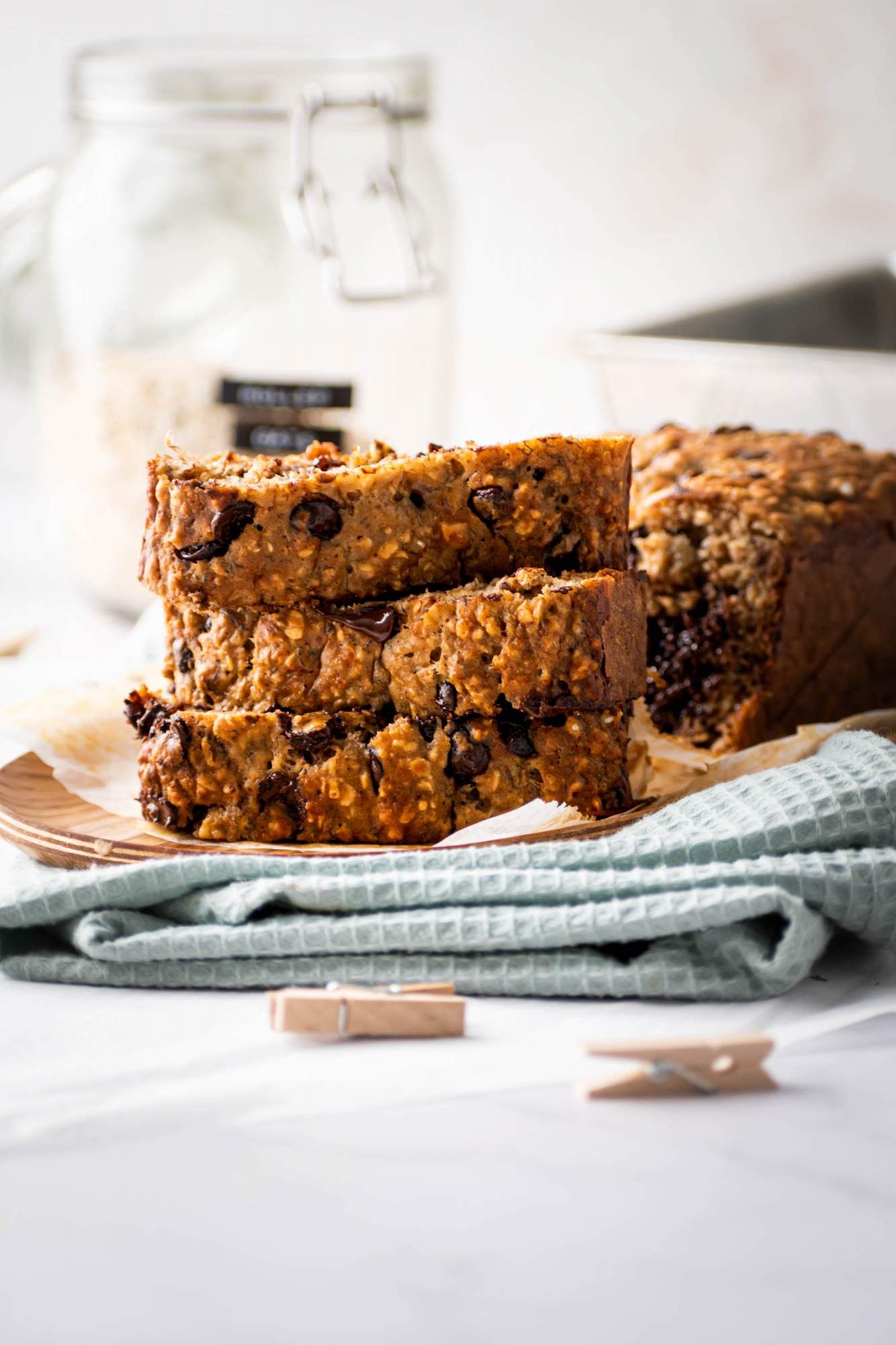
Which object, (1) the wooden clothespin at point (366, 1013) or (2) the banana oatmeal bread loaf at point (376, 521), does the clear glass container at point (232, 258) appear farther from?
(1) the wooden clothespin at point (366, 1013)

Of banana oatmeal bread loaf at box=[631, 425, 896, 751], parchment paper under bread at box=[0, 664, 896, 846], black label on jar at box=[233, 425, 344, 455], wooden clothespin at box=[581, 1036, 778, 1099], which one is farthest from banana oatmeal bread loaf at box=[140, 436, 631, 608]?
black label on jar at box=[233, 425, 344, 455]

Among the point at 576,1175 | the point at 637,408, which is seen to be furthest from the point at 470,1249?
the point at 637,408

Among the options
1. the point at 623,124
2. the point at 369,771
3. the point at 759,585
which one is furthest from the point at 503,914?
the point at 623,124

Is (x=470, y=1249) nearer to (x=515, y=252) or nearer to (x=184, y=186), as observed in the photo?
(x=184, y=186)

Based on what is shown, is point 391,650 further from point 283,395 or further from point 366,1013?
point 283,395

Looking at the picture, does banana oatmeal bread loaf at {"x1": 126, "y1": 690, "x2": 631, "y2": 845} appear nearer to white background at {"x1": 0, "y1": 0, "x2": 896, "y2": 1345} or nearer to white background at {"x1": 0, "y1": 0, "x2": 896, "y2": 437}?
white background at {"x1": 0, "y1": 0, "x2": 896, "y2": 1345}

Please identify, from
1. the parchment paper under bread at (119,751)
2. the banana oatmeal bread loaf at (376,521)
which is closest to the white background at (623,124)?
the parchment paper under bread at (119,751)
